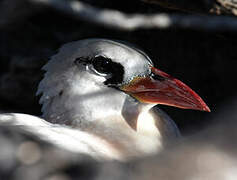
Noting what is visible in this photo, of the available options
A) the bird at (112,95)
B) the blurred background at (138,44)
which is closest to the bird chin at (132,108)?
the bird at (112,95)

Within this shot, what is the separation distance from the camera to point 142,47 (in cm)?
480

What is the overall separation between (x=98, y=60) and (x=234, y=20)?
3.84ft

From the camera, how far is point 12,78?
505 centimetres

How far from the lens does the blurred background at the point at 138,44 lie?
14.3 feet

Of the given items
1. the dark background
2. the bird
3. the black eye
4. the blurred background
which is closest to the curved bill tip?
the bird

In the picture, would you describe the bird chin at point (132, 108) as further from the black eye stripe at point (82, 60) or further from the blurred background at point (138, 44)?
the blurred background at point (138, 44)

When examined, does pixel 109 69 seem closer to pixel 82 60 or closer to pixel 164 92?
pixel 82 60

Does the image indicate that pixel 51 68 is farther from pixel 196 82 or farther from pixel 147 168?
pixel 147 168

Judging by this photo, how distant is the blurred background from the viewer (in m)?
4.35

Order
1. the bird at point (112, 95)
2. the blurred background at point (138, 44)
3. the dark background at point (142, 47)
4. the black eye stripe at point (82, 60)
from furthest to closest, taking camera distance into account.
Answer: the dark background at point (142, 47) → the blurred background at point (138, 44) → the black eye stripe at point (82, 60) → the bird at point (112, 95)

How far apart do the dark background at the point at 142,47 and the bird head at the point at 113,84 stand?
94cm

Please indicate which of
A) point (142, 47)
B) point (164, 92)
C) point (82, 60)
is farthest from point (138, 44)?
point (164, 92)

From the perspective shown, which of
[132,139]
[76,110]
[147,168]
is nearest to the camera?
[147,168]

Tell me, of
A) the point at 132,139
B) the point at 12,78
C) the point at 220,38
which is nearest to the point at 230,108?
the point at 132,139
